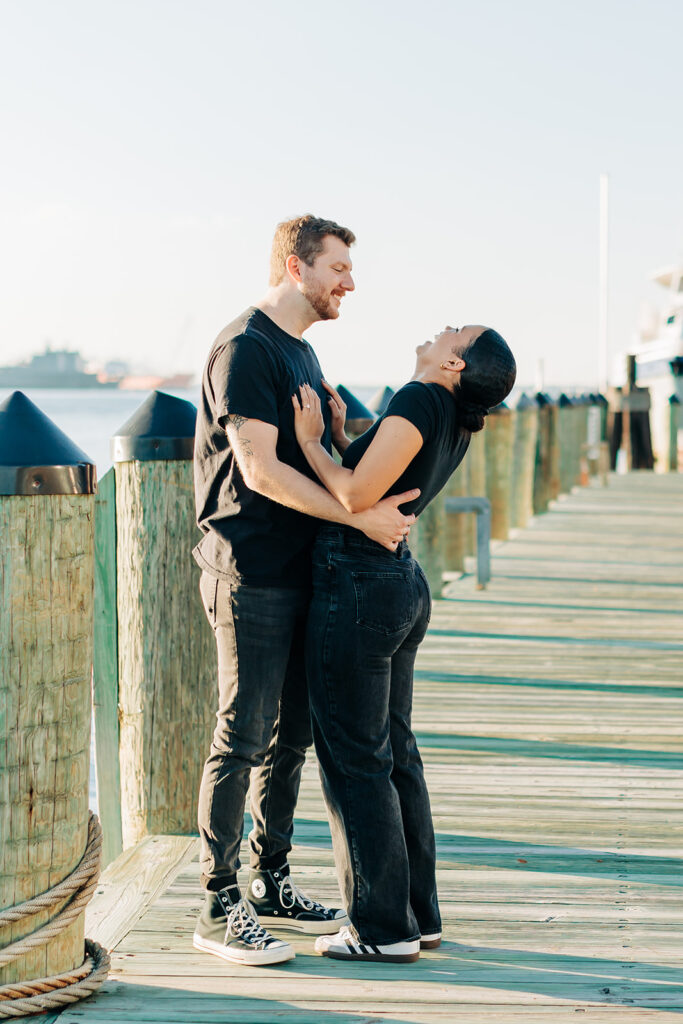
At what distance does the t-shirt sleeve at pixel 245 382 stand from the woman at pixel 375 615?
0.11 meters

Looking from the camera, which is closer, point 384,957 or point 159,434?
point 384,957

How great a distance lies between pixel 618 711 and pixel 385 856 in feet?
9.78

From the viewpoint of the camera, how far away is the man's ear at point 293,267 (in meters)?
3.24

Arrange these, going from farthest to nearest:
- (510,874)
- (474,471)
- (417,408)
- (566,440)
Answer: (566,440) < (474,471) < (510,874) < (417,408)

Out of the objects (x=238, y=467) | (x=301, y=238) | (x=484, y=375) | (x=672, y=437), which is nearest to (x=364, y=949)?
(x=238, y=467)

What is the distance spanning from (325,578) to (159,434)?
106 centimetres

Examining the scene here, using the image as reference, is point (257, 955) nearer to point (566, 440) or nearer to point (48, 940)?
point (48, 940)

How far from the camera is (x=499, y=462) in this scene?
1166 centimetres

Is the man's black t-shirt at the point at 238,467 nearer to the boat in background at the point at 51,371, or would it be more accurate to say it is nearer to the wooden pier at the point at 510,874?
the wooden pier at the point at 510,874

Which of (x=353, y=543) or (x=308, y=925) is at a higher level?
(x=353, y=543)

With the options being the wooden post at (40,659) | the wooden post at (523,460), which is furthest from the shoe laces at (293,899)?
the wooden post at (523,460)

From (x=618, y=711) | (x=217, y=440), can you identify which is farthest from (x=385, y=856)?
(x=618, y=711)

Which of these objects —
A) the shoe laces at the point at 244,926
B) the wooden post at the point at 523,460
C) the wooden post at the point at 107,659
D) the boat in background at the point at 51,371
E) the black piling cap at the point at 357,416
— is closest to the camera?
the shoe laces at the point at 244,926

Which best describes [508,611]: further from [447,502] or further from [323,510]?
[323,510]
